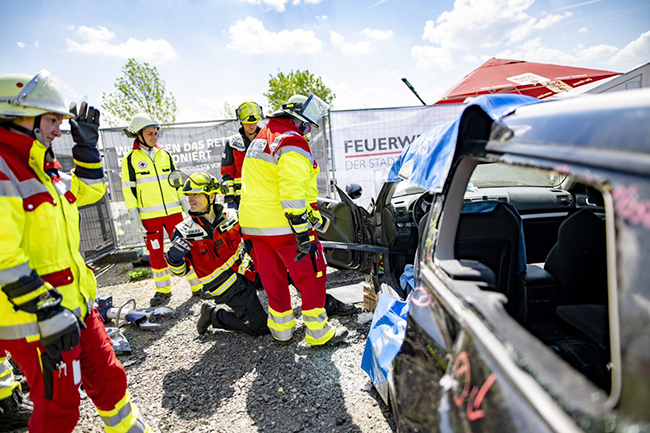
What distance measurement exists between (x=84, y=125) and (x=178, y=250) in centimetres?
154

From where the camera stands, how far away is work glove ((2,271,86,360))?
5.17ft

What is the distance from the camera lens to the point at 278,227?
9.89ft

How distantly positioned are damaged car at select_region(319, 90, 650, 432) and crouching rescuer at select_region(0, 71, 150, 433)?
1.55 m

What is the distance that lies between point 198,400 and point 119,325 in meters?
1.83

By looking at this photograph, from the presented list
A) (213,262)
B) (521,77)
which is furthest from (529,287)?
(521,77)

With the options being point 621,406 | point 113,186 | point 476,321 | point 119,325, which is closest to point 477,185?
point 476,321

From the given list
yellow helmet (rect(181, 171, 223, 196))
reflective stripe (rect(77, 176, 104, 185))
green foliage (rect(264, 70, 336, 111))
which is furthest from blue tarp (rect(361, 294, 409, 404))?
green foliage (rect(264, 70, 336, 111))

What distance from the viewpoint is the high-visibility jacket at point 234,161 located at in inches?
196

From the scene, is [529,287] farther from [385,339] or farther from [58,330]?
[58,330]

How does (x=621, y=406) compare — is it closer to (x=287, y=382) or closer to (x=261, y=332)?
(x=287, y=382)

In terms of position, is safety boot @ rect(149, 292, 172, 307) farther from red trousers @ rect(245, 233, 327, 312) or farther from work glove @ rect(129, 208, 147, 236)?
red trousers @ rect(245, 233, 327, 312)

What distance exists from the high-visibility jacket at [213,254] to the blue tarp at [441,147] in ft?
7.57

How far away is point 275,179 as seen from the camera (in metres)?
3.01

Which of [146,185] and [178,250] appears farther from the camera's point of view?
[146,185]
